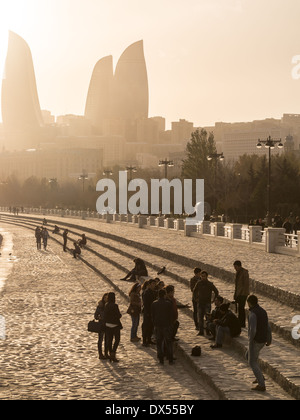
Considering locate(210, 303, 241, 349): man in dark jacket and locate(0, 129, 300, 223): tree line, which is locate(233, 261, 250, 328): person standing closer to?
locate(210, 303, 241, 349): man in dark jacket

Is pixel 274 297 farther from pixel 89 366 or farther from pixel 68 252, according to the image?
pixel 68 252

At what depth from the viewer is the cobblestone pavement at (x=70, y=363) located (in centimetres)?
1292

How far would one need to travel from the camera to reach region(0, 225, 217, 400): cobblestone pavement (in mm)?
12922

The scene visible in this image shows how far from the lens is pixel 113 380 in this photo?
1380 centimetres

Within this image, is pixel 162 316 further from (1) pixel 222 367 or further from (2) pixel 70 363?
(2) pixel 70 363

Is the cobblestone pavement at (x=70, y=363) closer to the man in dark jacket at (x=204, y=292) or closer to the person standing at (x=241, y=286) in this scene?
the man in dark jacket at (x=204, y=292)

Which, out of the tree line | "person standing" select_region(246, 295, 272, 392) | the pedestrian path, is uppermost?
the tree line

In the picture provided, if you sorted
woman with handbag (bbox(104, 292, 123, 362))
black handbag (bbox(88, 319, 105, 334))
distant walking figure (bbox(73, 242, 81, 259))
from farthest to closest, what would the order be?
1. distant walking figure (bbox(73, 242, 81, 259))
2. black handbag (bbox(88, 319, 105, 334))
3. woman with handbag (bbox(104, 292, 123, 362))

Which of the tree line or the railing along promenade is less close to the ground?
the tree line

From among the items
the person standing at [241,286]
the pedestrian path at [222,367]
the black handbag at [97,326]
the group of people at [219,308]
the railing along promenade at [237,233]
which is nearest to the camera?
the pedestrian path at [222,367]

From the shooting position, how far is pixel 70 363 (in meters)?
15.2

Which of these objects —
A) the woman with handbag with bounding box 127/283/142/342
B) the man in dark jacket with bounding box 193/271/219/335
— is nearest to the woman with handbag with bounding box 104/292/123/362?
the woman with handbag with bounding box 127/283/142/342

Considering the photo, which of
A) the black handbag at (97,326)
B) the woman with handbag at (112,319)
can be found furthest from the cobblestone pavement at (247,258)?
the black handbag at (97,326)
